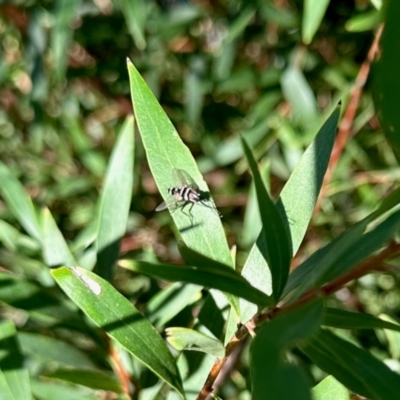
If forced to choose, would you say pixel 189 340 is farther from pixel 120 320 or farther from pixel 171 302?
pixel 171 302

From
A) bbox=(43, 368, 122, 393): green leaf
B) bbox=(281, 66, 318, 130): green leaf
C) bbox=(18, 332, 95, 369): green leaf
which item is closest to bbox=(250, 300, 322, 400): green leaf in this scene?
bbox=(43, 368, 122, 393): green leaf

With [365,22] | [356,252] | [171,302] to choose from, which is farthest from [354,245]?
[365,22]

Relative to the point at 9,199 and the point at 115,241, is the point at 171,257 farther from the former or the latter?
the point at 115,241

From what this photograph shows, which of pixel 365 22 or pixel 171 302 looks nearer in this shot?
pixel 171 302

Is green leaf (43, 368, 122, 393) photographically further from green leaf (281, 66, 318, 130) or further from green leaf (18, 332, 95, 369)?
green leaf (281, 66, 318, 130)

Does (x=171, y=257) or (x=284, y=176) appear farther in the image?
(x=171, y=257)

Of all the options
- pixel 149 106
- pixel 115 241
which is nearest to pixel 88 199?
pixel 115 241
